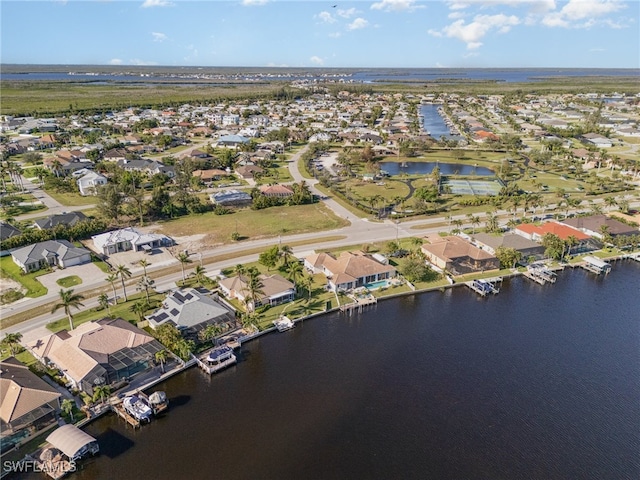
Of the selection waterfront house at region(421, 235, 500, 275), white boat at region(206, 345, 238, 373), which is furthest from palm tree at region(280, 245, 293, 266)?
waterfront house at region(421, 235, 500, 275)

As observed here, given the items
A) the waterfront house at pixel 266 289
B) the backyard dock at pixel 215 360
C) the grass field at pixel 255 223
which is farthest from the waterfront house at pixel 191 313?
the grass field at pixel 255 223

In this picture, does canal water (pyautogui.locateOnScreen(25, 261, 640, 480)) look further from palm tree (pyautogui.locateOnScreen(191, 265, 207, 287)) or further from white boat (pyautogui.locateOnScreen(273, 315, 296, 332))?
palm tree (pyautogui.locateOnScreen(191, 265, 207, 287))

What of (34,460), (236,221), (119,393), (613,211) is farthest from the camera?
(613,211)

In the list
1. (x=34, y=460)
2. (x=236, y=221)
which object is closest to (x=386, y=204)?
(x=236, y=221)

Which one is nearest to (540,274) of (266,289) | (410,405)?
(410,405)

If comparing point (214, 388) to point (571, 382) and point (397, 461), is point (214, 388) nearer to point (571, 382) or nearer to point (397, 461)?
point (397, 461)

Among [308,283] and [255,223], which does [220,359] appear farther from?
[255,223]
